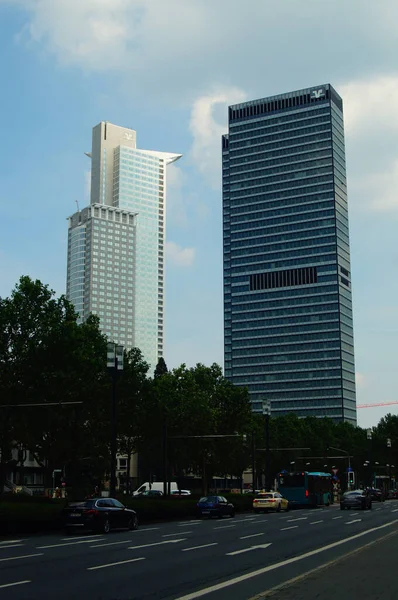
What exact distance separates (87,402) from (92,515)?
89.6 ft

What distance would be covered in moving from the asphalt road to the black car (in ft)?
2.12

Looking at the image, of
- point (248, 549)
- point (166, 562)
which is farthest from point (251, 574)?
point (248, 549)

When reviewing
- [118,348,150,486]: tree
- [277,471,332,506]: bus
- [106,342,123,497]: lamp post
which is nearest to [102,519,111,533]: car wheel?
[106,342,123,497]: lamp post

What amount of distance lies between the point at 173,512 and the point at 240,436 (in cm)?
3803

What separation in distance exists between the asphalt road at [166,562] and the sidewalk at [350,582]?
20.4 inches

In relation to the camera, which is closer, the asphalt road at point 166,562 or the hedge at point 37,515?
the asphalt road at point 166,562

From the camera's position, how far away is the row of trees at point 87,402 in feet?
164

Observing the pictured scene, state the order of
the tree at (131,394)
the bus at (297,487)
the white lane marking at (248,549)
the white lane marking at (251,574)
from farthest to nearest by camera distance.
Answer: the tree at (131,394)
the bus at (297,487)
the white lane marking at (248,549)
the white lane marking at (251,574)

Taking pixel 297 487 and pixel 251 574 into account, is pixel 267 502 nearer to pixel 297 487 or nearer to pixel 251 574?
pixel 297 487

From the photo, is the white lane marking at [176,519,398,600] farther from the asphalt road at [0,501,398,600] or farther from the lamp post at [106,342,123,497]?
the lamp post at [106,342,123,497]

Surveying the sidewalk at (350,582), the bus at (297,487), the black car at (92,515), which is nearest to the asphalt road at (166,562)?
the sidewalk at (350,582)

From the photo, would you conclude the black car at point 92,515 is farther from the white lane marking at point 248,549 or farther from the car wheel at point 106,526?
the white lane marking at point 248,549

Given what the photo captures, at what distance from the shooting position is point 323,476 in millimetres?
70062

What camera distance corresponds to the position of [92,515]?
2997 centimetres
